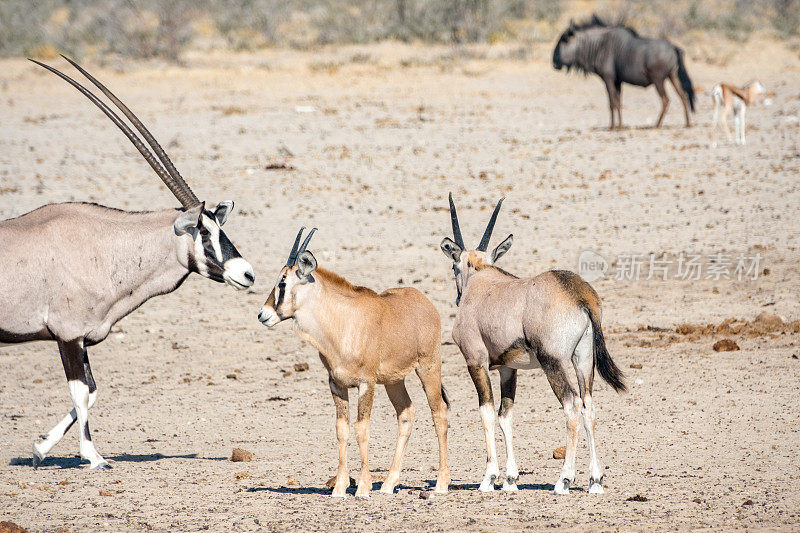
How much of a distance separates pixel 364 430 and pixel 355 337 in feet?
1.79

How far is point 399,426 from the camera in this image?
678 cm

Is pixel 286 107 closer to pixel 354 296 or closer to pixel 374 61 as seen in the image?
pixel 374 61

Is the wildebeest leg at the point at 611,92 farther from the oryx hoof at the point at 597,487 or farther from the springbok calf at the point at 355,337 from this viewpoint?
the oryx hoof at the point at 597,487

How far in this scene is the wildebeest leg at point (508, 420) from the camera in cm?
667

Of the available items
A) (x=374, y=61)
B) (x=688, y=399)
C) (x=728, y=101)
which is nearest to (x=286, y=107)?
(x=374, y=61)

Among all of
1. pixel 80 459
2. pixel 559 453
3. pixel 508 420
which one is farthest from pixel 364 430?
pixel 80 459

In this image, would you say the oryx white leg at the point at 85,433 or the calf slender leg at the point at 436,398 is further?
the oryx white leg at the point at 85,433

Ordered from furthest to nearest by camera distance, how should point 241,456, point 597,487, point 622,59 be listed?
point 622,59
point 241,456
point 597,487

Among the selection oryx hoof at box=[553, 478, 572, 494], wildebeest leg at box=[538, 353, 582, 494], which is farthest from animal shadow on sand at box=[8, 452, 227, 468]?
wildebeest leg at box=[538, 353, 582, 494]

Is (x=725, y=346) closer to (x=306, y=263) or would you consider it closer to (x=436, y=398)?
(x=436, y=398)

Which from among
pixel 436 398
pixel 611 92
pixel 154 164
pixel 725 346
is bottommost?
pixel 725 346

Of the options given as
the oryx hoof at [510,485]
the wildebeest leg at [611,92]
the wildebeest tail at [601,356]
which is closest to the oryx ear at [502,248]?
the wildebeest tail at [601,356]

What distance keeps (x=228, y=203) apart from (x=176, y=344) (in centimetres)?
401

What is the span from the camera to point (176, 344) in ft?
37.6
